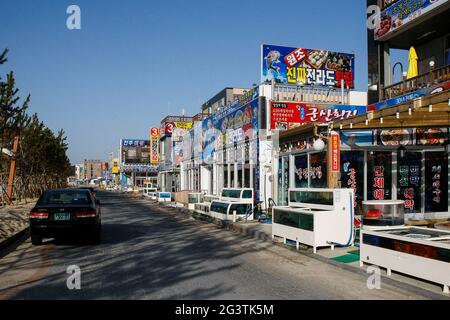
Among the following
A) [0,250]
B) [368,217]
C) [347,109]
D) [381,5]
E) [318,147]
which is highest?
[381,5]

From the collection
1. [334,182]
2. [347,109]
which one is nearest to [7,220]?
[334,182]

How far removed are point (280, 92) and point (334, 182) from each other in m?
9.58

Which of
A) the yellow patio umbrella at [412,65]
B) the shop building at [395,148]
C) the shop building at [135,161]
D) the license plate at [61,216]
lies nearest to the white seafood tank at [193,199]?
the shop building at [395,148]

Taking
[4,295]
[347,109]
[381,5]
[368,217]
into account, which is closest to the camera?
[4,295]

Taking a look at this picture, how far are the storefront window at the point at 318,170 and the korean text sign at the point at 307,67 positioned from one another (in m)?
5.68

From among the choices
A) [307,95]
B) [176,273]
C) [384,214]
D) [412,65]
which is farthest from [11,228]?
[412,65]

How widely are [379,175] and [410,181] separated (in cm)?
114

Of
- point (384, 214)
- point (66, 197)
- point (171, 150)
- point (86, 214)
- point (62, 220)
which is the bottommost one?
point (62, 220)

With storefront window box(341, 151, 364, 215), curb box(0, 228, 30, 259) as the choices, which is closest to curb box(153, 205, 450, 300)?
storefront window box(341, 151, 364, 215)

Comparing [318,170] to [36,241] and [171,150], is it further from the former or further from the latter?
[171,150]

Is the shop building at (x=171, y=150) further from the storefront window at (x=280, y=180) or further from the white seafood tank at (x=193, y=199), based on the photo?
the storefront window at (x=280, y=180)

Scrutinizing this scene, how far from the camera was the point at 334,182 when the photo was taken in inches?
495

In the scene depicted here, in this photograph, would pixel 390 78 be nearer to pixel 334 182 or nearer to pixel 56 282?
pixel 334 182

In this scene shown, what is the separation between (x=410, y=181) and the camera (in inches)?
651
